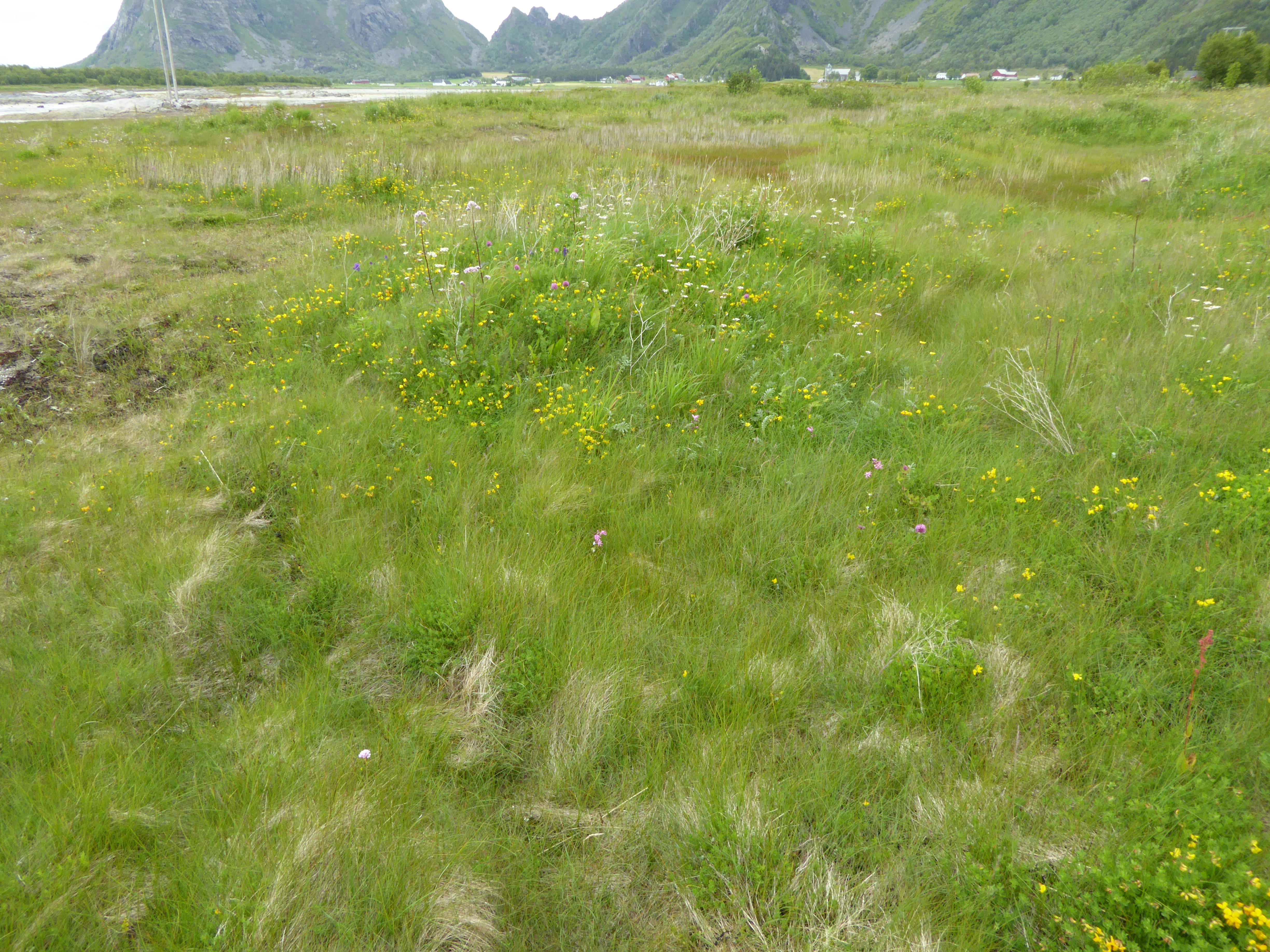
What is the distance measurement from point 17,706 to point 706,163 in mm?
14859

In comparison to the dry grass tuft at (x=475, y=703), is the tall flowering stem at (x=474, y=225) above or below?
above

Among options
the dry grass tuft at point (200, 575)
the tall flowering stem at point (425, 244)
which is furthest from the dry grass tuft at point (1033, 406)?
the dry grass tuft at point (200, 575)

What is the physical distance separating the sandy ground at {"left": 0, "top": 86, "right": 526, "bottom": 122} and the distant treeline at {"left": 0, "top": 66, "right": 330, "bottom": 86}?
11734 mm

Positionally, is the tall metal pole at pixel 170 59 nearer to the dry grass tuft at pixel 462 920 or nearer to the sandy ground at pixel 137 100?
the sandy ground at pixel 137 100

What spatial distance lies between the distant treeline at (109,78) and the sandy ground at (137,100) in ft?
38.5

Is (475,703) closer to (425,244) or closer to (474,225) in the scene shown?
(425,244)

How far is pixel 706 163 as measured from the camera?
14016 mm

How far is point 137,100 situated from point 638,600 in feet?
191

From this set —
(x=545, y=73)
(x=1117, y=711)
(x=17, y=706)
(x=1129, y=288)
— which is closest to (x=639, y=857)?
(x=1117, y=711)

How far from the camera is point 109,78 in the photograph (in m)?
71.4

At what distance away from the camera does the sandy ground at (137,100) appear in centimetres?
2930

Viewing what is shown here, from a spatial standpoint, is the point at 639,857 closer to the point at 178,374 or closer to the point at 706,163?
the point at 178,374

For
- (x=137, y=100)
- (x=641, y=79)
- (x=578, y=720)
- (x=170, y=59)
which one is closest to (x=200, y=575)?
(x=578, y=720)

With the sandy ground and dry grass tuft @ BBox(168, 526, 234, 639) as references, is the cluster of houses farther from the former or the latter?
dry grass tuft @ BBox(168, 526, 234, 639)
